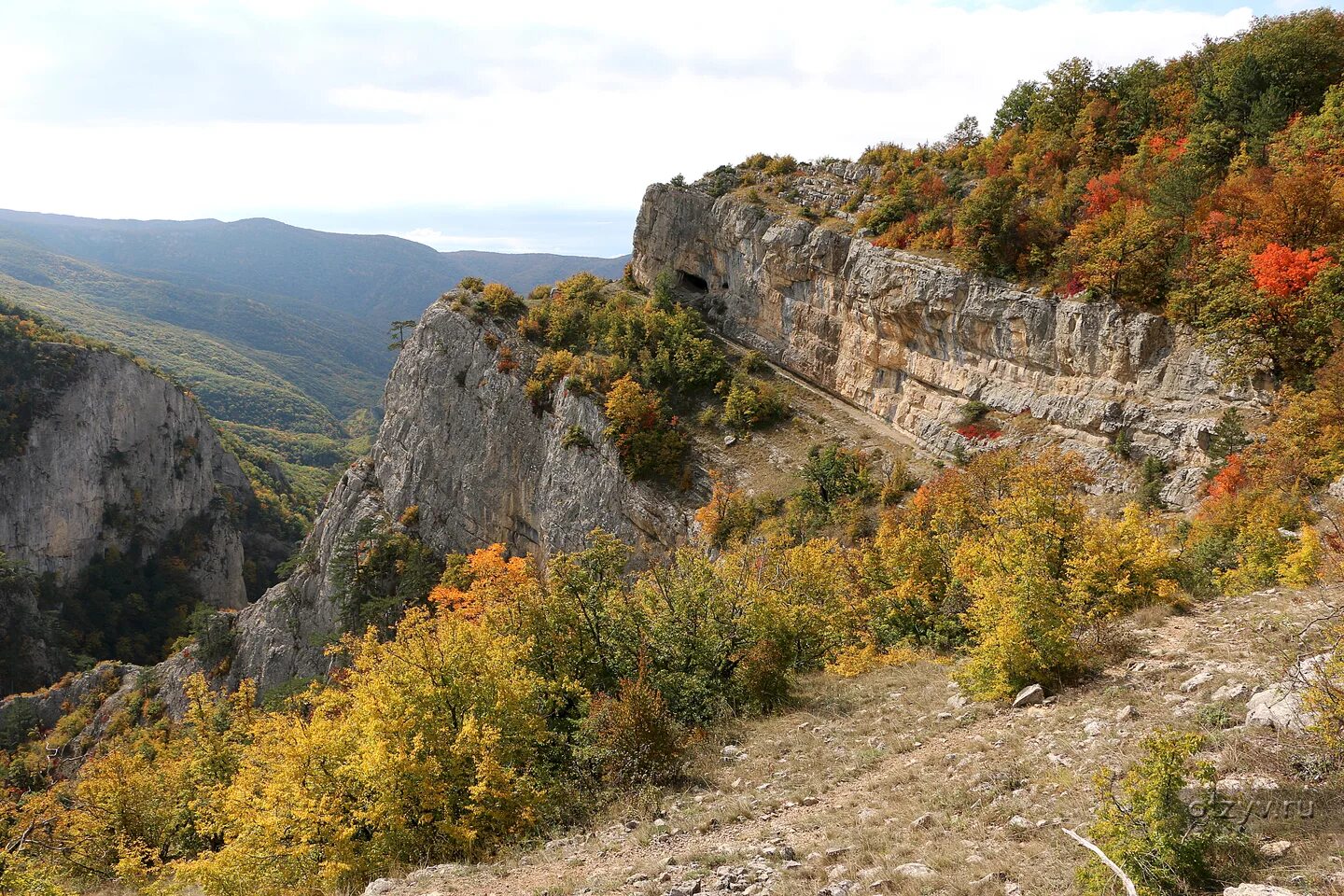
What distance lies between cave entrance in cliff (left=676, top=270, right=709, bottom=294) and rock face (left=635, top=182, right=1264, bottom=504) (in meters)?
0.13

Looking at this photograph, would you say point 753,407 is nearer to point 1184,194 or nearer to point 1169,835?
point 1184,194

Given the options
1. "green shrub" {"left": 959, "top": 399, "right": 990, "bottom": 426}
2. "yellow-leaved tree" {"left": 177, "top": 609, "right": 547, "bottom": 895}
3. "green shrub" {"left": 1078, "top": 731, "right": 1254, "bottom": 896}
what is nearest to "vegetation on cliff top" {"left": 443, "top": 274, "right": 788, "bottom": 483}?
"green shrub" {"left": 959, "top": 399, "right": 990, "bottom": 426}

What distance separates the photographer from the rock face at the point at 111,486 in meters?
88.5

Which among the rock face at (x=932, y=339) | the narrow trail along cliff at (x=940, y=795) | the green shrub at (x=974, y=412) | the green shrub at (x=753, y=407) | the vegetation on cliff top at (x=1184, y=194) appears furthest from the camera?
the green shrub at (x=753, y=407)

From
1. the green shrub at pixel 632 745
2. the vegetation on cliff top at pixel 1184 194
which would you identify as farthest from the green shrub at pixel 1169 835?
the vegetation on cliff top at pixel 1184 194

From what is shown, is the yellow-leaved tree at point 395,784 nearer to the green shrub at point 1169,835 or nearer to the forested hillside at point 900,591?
the forested hillside at point 900,591

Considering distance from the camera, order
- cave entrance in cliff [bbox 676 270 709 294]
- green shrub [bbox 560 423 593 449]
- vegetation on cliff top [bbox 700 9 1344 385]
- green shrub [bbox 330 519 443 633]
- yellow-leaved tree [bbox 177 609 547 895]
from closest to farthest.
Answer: yellow-leaved tree [bbox 177 609 547 895]
vegetation on cliff top [bbox 700 9 1344 385]
green shrub [bbox 560 423 593 449]
green shrub [bbox 330 519 443 633]
cave entrance in cliff [bbox 676 270 709 294]

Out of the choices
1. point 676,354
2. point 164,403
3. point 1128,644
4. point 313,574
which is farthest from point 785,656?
point 164,403

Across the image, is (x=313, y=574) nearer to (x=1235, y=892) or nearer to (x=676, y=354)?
(x=676, y=354)

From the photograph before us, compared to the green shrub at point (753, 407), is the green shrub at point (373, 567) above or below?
below

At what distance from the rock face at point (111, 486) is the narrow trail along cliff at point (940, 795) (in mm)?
103714

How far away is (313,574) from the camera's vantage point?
61.6m

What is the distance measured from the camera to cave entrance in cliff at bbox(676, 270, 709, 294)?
189ft

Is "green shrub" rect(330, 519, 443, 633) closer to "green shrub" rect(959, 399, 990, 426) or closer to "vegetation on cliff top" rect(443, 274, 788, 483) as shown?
"vegetation on cliff top" rect(443, 274, 788, 483)
